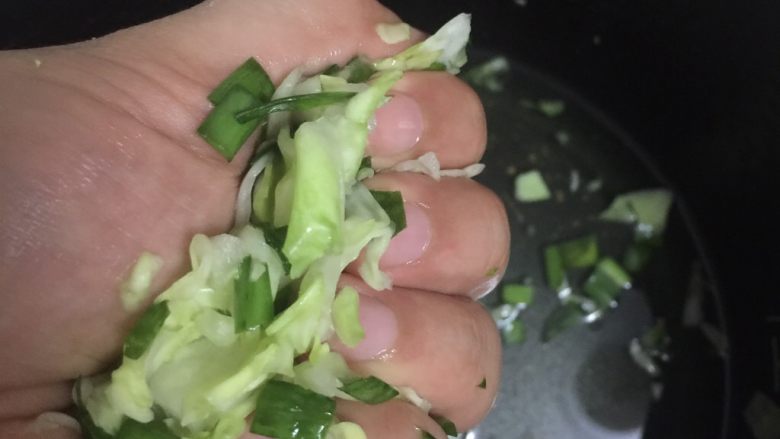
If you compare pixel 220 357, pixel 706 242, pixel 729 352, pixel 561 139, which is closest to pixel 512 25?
pixel 561 139

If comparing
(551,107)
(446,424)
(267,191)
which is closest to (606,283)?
(551,107)

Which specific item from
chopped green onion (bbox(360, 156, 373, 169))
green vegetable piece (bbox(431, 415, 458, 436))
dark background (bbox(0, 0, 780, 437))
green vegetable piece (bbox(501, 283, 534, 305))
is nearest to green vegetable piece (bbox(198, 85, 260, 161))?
chopped green onion (bbox(360, 156, 373, 169))

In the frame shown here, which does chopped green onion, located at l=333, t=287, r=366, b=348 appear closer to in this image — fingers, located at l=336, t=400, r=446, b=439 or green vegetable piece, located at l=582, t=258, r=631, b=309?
fingers, located at l=336, t=400, r=446, b=439

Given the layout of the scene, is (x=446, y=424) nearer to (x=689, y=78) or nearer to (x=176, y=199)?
(x=176, y=199)

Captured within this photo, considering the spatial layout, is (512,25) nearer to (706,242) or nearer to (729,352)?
(706,242)

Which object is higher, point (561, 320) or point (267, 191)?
point (267, 191)

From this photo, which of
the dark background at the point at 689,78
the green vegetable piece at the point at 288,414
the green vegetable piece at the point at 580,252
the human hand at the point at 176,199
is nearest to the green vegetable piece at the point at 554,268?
the green vegetable piece at the point at 580,252
